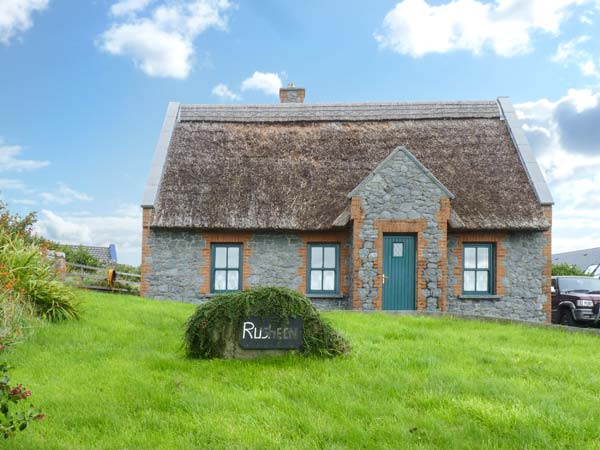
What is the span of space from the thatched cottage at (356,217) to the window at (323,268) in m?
0.03

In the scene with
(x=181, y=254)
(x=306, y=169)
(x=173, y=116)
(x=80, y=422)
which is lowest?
(x=80, y=422)

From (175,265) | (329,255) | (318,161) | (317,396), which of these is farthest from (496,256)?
(317,396)

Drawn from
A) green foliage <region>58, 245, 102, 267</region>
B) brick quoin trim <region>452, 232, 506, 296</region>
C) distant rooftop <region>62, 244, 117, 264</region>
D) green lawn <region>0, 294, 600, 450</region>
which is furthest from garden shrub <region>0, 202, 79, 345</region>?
distant rooftop <region>62, 244, 117, 264</region>

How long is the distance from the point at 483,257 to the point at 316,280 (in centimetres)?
500

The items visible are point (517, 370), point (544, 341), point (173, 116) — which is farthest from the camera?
point (173, 116)

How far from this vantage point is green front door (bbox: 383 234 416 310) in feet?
50.0

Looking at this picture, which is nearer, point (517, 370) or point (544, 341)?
point (517, 370)

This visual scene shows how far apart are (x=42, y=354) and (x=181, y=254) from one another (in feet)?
25.8

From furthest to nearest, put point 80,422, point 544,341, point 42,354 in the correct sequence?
1. point 544,341
2. point 42,354
3. point 80,422

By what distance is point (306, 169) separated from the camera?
1784cm

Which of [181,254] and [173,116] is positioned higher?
[173,116]

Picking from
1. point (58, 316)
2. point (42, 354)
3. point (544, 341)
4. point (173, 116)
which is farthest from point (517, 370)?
point (173, 116)

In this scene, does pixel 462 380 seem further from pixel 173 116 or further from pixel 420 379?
pixel 173 116

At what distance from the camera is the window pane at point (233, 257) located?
16.6 metres
